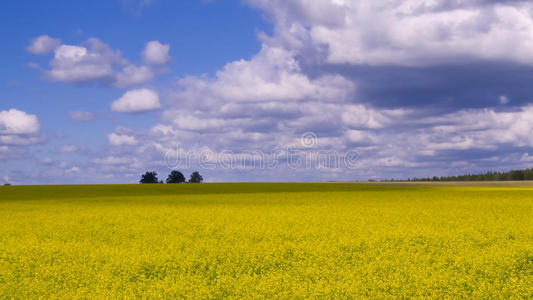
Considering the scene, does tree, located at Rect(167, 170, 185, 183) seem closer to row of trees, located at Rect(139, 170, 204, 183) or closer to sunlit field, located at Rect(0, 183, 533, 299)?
row of trees, located at Rect(139, 170, 204, 183)

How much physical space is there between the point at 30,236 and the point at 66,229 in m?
1.76

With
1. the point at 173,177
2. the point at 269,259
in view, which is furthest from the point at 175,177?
the point at 269,259

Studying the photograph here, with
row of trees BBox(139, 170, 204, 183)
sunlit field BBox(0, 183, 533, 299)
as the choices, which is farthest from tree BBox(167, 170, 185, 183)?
sunlit field BBox(0, 183, 533, 299)

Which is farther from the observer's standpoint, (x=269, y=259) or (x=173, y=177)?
(x=173, y=177)

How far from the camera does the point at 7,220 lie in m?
21.5

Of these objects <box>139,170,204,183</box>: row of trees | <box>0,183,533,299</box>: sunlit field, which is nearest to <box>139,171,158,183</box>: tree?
<box>139,170,204,183</box>: row of trees

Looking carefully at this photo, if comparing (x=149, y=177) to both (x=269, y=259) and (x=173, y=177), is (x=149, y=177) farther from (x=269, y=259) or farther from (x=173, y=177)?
(x=269, y=259)

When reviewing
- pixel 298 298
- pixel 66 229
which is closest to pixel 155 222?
pixel 66 229

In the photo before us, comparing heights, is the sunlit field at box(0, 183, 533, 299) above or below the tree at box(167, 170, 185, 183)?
below

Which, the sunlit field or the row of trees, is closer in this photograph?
the sunlit field

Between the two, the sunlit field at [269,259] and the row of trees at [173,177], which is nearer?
the sunlit field at [269,259]

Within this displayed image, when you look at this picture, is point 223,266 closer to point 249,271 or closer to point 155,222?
point 249,271

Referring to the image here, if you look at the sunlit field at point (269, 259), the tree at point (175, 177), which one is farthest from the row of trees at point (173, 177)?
the sunlit field at point (269, 259)

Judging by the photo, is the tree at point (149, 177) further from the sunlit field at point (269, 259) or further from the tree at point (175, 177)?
the sunlit field at point (269, 259)
